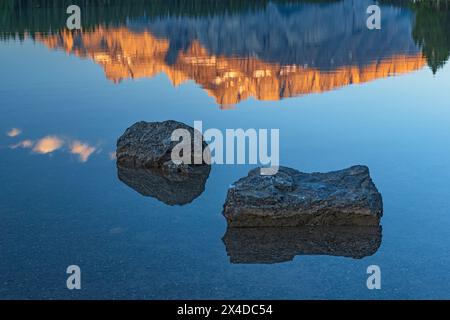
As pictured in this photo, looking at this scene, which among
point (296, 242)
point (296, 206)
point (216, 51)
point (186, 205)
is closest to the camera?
point (296, 242)

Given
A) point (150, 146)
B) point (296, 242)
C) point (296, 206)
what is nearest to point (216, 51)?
point (150, 146)

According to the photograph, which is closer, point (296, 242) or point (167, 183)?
point (296, 242)

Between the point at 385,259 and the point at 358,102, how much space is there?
84.2ft

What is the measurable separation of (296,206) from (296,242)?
4.40 ft

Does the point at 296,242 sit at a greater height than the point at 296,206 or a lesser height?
lesser

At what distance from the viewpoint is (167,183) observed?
74.0 ft

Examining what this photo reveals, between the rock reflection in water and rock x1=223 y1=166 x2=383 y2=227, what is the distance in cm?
24

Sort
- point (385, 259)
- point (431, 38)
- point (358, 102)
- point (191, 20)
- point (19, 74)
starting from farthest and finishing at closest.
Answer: point (191, 20), point (431, 38), point (19, 74), point (358, 102), point (385, 259)

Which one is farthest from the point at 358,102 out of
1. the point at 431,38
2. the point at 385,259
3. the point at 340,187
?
the point at 431,38

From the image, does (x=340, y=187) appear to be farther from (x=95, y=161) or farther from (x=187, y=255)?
(x=95, y=161)

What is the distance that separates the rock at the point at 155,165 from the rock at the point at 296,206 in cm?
335

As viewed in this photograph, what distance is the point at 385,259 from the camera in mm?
16125

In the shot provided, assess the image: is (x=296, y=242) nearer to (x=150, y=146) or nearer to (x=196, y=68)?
→ (x=150, y=146)

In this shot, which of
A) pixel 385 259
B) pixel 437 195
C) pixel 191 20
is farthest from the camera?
pixel 191 20
